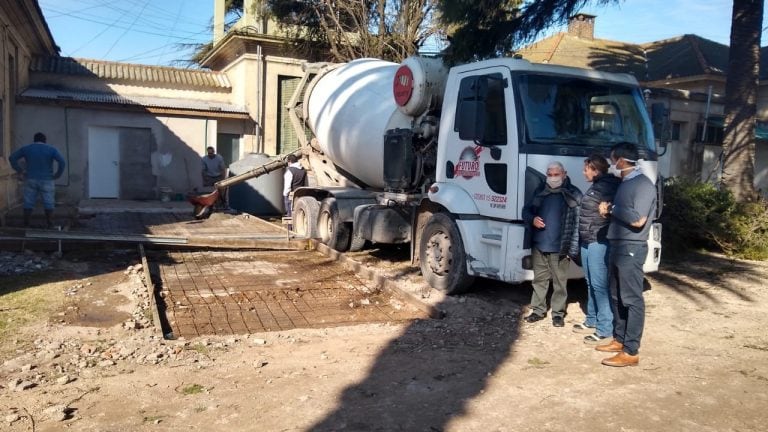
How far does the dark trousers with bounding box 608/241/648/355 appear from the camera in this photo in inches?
201

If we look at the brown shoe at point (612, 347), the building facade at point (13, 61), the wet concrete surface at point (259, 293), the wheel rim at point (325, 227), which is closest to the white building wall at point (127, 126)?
the building facade at point (13, 61)

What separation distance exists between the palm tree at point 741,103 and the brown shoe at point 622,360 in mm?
7381

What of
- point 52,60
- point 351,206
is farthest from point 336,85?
point 52,60

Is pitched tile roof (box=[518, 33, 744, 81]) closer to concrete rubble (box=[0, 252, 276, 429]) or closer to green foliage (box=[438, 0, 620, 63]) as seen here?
green foliage (box=[438, 0, 620, 63])

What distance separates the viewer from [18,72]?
15.8 meters

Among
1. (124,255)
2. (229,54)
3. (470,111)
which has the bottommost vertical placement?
(124,255)

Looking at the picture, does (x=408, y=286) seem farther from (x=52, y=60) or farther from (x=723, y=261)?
(x=52, y=60)

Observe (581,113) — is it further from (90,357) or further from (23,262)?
(23,262)

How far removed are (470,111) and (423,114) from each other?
167 centimetres

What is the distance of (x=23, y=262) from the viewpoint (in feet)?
27.3

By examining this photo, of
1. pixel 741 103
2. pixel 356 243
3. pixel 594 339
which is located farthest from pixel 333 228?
pixel 741 103

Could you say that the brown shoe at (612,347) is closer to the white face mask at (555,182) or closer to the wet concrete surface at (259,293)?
the white face mask at (555,182)

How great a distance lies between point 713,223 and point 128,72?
16300 millimetres

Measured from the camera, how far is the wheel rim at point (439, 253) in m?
7.35
